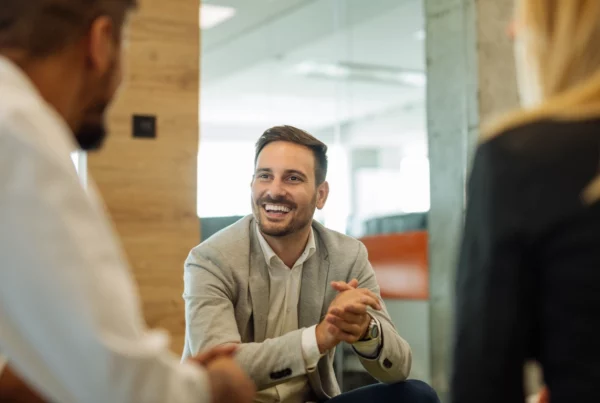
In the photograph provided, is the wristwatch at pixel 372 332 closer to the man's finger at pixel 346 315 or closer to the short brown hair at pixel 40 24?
the man's finger at pixel 346 315

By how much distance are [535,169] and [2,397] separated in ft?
2.62

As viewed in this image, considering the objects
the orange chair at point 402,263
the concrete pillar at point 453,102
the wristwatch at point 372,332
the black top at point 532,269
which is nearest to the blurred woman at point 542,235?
the black top at point 532,269

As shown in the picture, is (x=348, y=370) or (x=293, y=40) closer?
(x=348, y=370)

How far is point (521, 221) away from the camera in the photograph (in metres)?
0.90

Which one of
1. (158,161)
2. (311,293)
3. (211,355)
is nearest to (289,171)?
(311,293)

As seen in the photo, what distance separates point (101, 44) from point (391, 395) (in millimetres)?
1405

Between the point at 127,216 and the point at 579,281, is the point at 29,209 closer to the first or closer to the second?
the point at 579,281

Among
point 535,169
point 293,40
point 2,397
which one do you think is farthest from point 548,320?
point 293,40

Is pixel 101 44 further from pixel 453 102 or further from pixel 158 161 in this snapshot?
pixel 453 102

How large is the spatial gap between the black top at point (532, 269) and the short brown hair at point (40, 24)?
1.78ft

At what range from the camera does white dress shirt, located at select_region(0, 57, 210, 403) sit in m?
0.83

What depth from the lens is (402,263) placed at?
4.19m

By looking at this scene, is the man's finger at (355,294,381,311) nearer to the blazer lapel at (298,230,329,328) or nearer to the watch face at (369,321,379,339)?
the watch face at (369,321,379,339)

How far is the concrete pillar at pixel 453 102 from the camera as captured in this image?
11.7 ft
